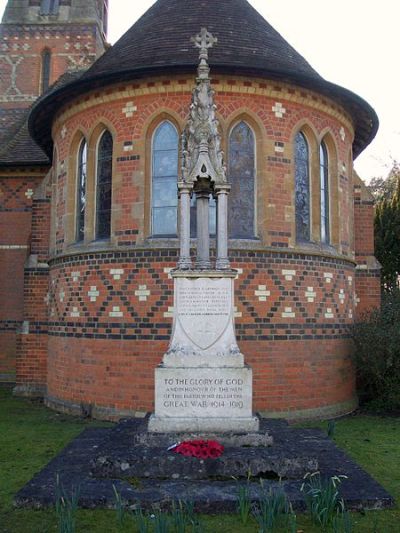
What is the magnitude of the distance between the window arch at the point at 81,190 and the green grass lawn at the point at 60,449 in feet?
13.1

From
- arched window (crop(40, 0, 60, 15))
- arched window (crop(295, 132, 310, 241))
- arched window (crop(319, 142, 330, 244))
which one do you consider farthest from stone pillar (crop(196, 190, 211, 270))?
arched window (crop(40, 0, 60, 15))

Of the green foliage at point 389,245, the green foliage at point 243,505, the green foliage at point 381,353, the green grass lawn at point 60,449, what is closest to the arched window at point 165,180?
the green grass lawn at point 60,449

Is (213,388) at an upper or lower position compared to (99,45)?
lower

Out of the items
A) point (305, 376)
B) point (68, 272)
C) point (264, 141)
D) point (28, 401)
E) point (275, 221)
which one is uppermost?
point (264, 141)

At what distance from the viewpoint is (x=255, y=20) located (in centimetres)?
1313

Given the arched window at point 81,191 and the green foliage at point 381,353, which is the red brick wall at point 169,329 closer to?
the green foliage at point 381,353

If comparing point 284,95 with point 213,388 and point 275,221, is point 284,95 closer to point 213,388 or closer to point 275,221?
point 275,221

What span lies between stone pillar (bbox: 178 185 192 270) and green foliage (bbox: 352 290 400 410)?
18.7ft

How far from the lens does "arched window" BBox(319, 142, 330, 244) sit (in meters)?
12.1

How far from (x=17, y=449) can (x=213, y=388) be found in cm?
369

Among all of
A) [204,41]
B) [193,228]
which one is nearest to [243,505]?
[204,41]

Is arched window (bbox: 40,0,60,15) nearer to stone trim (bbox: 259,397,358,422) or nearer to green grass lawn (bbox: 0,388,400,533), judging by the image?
green grass lawn (bbox: 0,388,400,533)

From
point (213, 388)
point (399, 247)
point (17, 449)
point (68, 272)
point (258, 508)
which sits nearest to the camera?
point (258, 508)

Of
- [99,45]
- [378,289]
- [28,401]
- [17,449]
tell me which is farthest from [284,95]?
[99,45]
